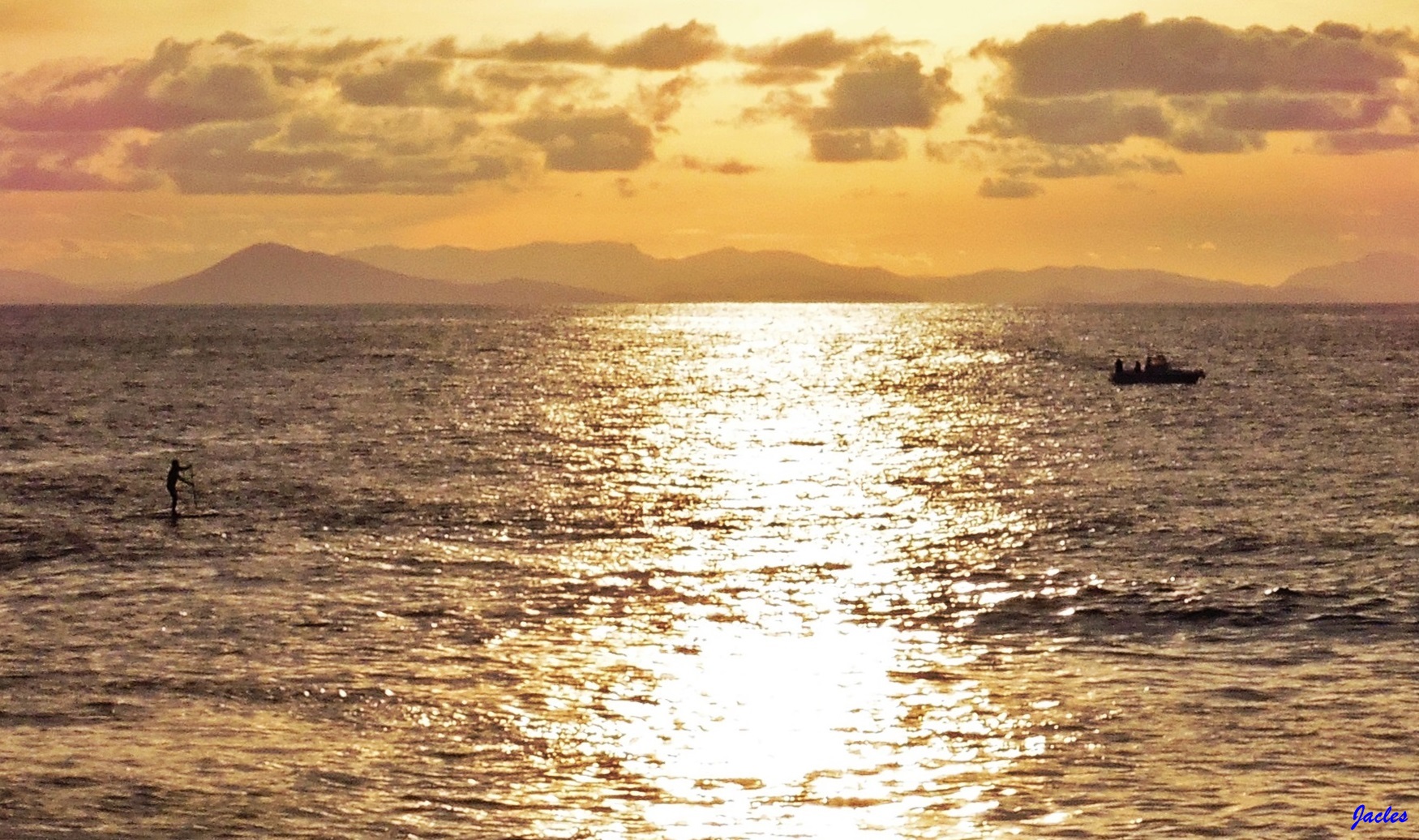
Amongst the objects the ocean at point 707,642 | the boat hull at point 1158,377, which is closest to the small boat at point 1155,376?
the boat hull at point 1158,377

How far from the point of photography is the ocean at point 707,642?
26.1 metres

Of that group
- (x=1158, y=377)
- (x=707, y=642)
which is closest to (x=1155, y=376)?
(x=1158, y=377)

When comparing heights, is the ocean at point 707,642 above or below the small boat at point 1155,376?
below

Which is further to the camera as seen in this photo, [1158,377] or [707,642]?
[1158,377]

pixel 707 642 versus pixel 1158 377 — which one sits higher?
pixel 1158 377

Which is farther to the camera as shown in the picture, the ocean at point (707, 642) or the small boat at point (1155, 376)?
the small boat at point (1155, 376)

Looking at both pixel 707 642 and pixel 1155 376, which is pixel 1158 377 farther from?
pixel 707 642

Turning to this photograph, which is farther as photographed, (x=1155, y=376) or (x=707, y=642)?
(x=1155, y=376)

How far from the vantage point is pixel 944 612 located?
4131 centimetres

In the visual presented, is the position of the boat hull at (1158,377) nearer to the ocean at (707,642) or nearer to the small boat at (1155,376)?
the small boat at (1155,376)

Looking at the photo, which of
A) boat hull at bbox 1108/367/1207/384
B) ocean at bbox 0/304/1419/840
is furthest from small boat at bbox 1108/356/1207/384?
ocean at bbox 0/304/1419/840

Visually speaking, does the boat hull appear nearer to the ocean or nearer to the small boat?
the small boat

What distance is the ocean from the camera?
26109 millimetres

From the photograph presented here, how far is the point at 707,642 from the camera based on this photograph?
124 feet
